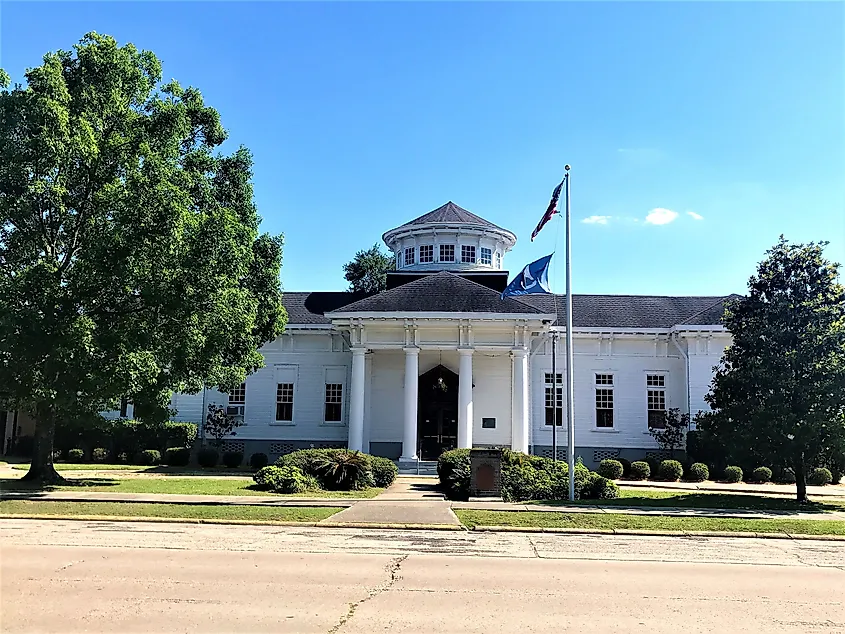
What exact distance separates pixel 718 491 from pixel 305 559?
756 inches

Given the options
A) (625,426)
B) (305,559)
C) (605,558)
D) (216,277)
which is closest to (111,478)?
(216,277)

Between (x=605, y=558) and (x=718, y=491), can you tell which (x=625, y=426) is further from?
(x=605, y=558)

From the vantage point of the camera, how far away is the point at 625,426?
35188 mm

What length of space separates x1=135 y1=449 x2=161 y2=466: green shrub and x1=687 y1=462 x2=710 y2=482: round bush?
78.3 ft

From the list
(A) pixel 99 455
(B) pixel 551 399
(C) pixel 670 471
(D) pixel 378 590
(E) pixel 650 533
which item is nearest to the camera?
(D) pixel 378 590

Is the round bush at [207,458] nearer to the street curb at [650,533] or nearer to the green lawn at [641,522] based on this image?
the green lawn at [641,522]

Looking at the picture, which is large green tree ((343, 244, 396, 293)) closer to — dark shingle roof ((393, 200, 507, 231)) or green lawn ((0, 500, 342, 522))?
dark shingle roof ((393, 200, 507, 231))

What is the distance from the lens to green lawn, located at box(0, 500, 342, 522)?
16.0 m

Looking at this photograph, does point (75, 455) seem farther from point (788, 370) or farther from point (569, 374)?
point (788, 370)

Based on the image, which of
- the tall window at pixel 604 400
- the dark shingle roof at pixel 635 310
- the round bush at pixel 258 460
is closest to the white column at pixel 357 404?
the round bush at pixel 258 460

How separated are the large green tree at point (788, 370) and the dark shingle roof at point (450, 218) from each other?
19.7m

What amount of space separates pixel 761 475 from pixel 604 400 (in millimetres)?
7691

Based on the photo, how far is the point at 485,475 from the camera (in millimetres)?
20516

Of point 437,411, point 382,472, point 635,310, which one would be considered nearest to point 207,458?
point 437,411
